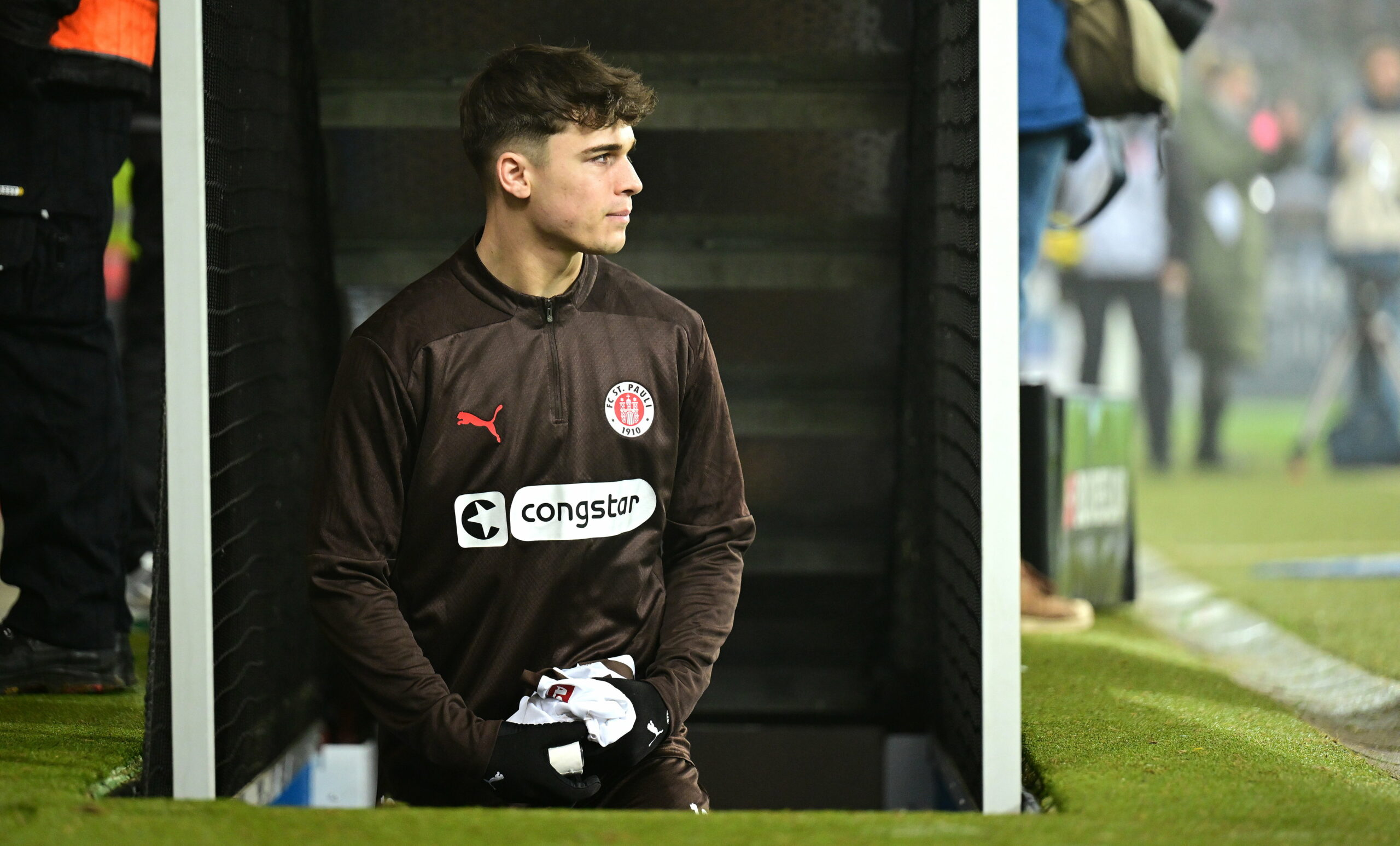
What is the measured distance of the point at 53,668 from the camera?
7.88ft

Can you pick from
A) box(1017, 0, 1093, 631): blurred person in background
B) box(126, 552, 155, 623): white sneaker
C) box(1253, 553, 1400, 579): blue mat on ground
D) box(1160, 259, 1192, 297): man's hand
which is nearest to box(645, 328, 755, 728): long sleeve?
box(1017, 0, 1093, 631): blurred person in background

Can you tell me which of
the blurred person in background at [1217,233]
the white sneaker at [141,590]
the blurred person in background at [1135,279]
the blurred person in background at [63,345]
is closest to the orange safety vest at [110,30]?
the blurred person in background at [63,345]

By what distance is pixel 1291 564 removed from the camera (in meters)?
4.78

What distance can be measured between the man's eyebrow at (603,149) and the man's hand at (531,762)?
79 cm

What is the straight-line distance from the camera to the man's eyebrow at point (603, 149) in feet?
6.36

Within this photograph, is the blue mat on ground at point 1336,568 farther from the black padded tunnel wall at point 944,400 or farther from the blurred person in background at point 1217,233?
the blurred person in background at point 1217,233

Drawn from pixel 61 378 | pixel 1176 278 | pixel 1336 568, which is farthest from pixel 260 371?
pixel 1176 278

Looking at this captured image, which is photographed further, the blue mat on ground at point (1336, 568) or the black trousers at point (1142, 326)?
the black trousers at point (1142, 326)

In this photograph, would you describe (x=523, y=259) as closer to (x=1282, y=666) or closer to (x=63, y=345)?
(x=63, y=345)

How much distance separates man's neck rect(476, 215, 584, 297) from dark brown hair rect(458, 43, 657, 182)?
0.33 ft

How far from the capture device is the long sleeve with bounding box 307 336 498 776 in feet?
6.02

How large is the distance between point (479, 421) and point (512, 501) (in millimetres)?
126

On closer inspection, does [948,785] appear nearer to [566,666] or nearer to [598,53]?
[566,666]

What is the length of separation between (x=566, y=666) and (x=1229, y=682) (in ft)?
4.95
